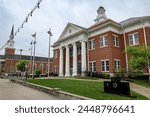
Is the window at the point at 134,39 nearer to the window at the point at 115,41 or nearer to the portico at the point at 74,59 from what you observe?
the window at the point at 115,41

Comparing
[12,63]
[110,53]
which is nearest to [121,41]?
[110,53]

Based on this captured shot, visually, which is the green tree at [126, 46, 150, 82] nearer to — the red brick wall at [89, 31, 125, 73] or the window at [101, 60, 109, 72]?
the red brick wall at [89, 31, 125, 73]

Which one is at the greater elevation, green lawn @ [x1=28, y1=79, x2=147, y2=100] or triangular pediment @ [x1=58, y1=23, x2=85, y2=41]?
triangular pediment @ [x1=58, y1=23, x2=85, y2=41]

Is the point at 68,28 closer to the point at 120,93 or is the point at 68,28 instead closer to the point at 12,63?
the point at 120,93

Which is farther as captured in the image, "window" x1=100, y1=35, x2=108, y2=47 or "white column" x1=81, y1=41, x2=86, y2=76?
"white column" x1=81, y1=41, x2=86, y2=76

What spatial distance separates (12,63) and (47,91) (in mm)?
68559

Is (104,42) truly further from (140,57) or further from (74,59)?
(140,57)

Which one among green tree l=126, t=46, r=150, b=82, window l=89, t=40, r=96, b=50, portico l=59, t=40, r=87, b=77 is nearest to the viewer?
green tree l=126, t=46, r=150, b=82

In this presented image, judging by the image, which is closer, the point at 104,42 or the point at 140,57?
the point at 140,57

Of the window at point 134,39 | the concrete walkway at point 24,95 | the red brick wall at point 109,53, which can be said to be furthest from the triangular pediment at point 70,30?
the concrete walkway at point 24,95

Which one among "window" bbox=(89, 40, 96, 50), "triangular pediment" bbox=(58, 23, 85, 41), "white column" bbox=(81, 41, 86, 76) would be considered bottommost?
"white column" bbox=(81, 41, 86, 76)

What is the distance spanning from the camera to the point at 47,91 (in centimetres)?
1032

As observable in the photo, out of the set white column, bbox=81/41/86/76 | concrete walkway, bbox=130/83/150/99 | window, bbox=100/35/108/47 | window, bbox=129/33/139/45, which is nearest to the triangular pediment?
white column, bbox=81/41/86/76

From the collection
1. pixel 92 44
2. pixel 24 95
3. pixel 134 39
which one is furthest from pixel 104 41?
pixel 24 95
